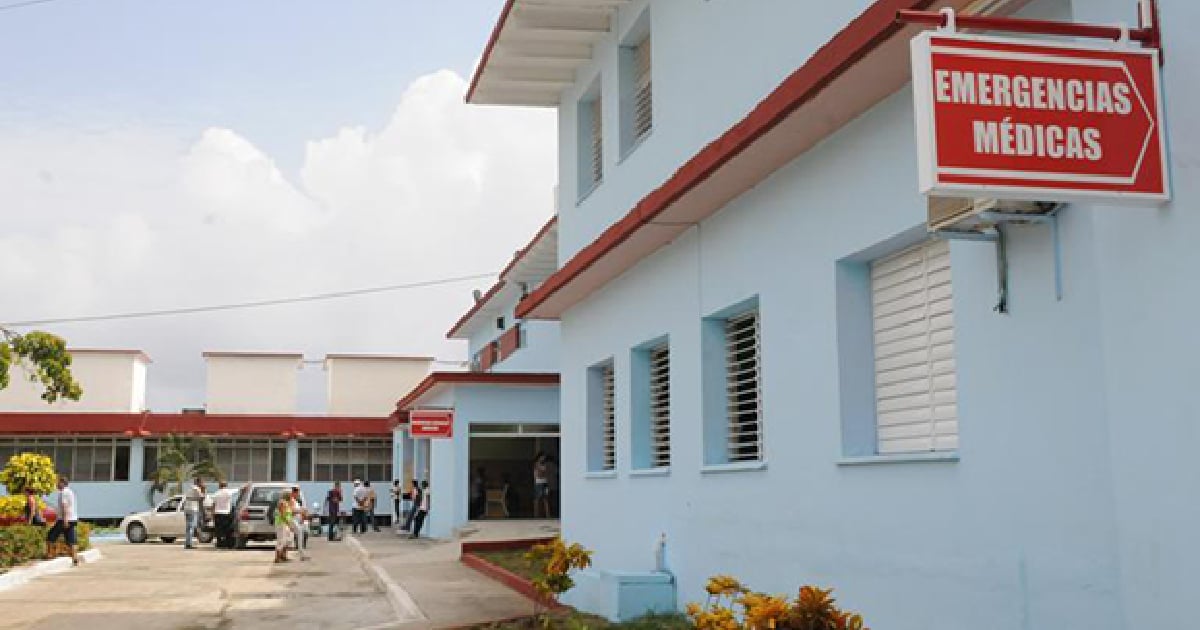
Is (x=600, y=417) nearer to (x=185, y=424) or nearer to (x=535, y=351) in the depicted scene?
(x=535, y=351)

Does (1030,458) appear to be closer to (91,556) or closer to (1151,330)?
(1151,330)

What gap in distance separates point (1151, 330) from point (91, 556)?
24.3 meters

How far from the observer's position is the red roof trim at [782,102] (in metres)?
6.77

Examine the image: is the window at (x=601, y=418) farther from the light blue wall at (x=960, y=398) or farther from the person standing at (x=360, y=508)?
the person standing at (x=360, y=508)

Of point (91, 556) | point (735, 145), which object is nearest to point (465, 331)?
point (91, 556)

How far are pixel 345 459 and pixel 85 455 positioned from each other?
9267mm

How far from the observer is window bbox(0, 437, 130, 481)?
139 feet

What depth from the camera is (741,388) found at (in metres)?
11.2

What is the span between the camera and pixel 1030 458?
6.14 metres

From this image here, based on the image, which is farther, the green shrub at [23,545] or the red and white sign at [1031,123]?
the green shrub at [23,545]

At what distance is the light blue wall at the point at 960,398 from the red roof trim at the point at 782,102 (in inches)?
20.4

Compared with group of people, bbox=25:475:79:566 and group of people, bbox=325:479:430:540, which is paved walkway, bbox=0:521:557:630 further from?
group of people, bbox=325:479:430:540

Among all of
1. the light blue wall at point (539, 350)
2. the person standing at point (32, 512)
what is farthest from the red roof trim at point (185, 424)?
the person standing at point (32, 512)

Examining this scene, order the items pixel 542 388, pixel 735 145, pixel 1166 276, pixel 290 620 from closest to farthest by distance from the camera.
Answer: pixel 1166 276 < pixel 735 145 < pixel 290 620 < pixel 542 388
